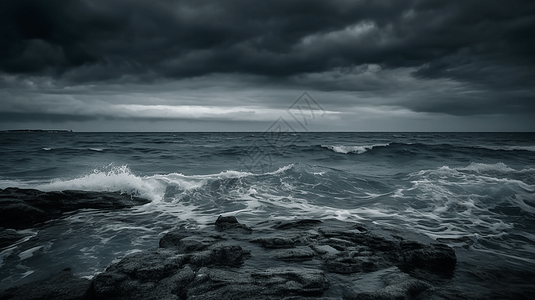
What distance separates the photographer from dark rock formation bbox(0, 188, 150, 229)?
8.39 meters

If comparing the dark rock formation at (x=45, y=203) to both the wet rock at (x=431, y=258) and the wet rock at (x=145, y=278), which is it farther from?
the wet rock at (x=431, y=258)

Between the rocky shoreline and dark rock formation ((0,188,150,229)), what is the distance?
1.47 metres

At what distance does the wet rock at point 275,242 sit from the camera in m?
6.24

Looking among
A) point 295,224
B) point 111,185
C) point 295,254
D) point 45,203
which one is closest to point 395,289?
point 295,254

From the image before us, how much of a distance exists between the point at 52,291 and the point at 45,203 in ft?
22.2

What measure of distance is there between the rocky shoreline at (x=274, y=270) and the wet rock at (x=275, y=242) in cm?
2

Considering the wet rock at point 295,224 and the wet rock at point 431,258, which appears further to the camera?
the wet rock at point 295,224

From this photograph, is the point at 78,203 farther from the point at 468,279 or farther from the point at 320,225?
the point at 468,279

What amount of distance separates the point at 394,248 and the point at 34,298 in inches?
270

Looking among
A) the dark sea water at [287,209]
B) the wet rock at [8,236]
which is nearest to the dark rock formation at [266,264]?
the dark sea water at [287,209]

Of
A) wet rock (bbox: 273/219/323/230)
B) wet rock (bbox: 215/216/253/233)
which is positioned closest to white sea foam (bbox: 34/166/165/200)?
wet rock (bbox: 215/216/253/233)

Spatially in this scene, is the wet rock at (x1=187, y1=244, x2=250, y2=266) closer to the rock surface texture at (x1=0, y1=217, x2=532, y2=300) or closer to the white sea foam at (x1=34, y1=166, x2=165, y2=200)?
the rock surface texture at (x1=0, y1=217, x2=532, y2=300)

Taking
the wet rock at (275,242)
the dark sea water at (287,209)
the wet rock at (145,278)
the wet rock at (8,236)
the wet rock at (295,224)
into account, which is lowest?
the dark sea water at (287,209)

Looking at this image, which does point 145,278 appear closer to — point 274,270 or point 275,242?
point 274,270
